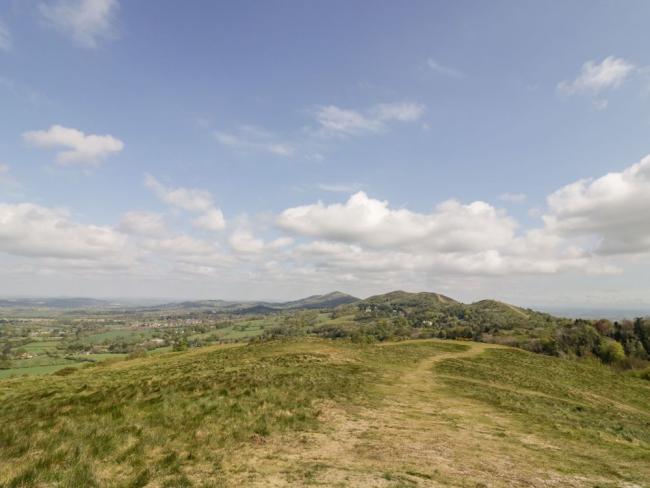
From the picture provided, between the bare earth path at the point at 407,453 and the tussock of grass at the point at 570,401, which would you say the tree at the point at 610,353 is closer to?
the tussock of grass at the point at 570,401

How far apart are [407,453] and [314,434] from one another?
15.0 ft

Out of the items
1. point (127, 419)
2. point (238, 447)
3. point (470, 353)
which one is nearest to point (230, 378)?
point (127, 419)

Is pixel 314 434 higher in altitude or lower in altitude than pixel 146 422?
lower

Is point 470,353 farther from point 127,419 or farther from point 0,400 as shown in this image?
point 0,400

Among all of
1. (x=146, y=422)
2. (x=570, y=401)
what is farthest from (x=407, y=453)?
(x=570, y=401)

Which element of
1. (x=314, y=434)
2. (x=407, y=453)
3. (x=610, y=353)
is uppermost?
(x=407, y=453)

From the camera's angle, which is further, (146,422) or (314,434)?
(146,422)

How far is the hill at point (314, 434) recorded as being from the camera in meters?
11.5

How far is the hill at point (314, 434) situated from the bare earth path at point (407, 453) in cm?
7

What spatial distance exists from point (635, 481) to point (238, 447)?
14.8 m

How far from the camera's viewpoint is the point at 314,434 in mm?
16109

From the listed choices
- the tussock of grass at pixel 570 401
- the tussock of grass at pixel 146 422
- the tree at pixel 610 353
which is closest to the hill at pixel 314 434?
the tussock of grass at pixel 146 422

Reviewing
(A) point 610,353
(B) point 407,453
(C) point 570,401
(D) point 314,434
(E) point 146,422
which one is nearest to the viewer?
(B) point 407,453

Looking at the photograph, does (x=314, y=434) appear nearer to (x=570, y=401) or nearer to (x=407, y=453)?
(x=407, y=453)
